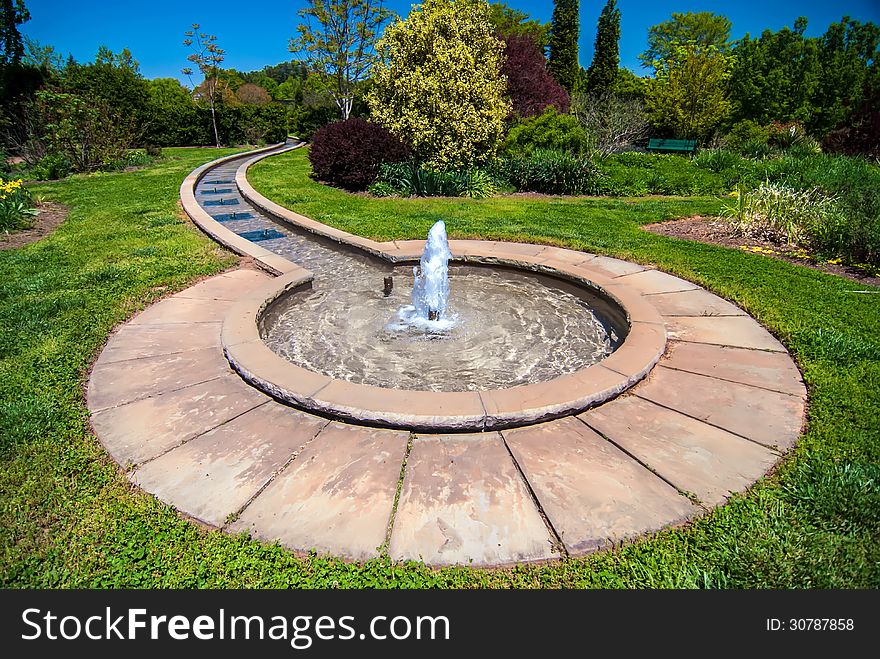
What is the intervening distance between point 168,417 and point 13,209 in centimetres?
776

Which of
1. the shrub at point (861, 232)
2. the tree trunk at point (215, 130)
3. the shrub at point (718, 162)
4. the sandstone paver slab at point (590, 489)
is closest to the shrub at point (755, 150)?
the shrub at point (718, 162)

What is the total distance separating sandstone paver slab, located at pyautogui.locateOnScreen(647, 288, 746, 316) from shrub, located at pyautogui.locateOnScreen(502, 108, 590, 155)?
863 cm

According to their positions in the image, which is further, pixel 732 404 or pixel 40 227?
pixel 40 227

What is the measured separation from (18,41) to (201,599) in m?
28.7

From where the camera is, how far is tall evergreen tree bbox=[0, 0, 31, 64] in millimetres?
19484

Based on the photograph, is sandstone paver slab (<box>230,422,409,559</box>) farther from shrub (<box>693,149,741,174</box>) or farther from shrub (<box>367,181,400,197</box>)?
shrub (<box>693,149,741,174</box>)

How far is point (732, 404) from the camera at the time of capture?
320cm

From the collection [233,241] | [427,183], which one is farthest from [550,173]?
[233,241]

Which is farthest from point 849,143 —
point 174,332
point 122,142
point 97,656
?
point 122,142

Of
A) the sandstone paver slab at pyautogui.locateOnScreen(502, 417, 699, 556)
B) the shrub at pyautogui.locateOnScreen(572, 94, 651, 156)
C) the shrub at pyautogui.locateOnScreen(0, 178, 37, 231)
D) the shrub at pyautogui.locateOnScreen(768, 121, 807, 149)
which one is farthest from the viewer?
the shrub at pyautogui.locateOnScreen(768, 121, 807, 149)

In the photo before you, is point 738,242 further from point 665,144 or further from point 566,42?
point 566,42

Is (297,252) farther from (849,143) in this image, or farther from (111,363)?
(849,143)

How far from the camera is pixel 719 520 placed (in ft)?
7.38

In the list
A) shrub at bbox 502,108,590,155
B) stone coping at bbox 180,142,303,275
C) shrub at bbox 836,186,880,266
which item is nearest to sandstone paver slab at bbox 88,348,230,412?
stone coping at bbox 180,142,303,275
